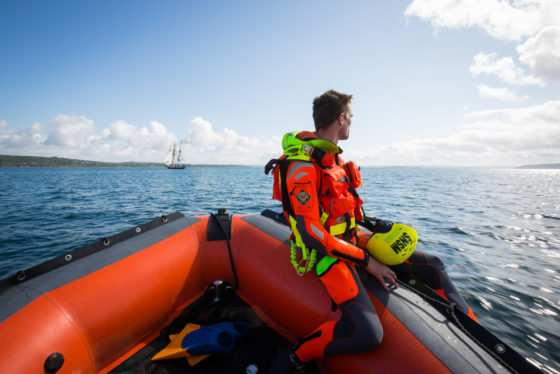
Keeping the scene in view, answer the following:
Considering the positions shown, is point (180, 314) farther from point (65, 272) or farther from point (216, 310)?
point (65, 272)

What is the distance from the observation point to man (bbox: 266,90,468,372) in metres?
1.70

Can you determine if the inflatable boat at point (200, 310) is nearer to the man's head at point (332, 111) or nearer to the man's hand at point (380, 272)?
the man's hand at point (380, 272)

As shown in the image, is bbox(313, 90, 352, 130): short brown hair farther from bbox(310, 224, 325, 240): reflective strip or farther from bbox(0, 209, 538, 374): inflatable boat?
bbox(0, 209, 538, 374): inflatable boat

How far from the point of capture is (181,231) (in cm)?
311

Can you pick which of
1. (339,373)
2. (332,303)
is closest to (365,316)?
(332,303)

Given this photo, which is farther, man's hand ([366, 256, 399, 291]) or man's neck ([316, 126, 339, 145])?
man's neck ([316, 126, 339, 145])

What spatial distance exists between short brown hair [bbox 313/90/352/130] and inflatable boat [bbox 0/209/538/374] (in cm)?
149

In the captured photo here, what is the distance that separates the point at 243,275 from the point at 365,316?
5.81 feet

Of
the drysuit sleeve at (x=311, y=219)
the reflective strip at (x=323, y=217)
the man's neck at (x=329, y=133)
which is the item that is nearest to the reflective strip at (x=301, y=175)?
→ the drysuit sleeve at (x=311, y=219)

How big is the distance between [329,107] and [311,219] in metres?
1.07

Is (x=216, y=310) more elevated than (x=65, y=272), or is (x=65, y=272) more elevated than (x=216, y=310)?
(x=65, y=272)

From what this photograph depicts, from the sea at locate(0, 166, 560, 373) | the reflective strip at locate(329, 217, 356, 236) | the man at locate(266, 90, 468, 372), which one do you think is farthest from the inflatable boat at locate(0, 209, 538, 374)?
the sea at locate(0, 166, 560, 373)

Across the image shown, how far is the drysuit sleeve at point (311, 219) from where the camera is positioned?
5.94ft

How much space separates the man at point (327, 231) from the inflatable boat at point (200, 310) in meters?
0.18
